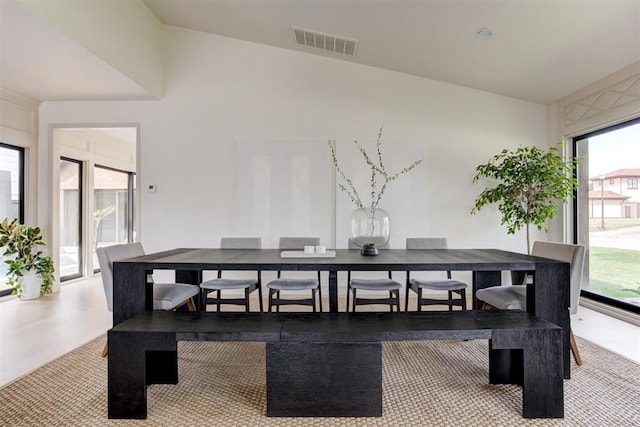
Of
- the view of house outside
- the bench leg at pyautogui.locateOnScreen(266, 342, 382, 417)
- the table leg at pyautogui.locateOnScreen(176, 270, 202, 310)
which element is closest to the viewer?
the bench leg at pyautogui.locateOnScreen(266, 342, 382, 417)

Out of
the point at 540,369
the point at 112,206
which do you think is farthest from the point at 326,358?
→ the point at 112,206

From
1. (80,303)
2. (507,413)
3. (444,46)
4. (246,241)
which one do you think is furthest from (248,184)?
(507,413)

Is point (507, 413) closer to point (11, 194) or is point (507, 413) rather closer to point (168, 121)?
point (168, 121)

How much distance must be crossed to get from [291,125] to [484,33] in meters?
2.39

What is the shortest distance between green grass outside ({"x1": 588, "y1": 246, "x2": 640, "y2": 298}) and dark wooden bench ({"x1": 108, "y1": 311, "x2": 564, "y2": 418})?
2640 mm

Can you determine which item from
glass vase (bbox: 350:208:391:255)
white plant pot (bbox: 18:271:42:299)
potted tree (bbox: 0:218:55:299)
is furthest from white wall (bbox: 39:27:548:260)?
glass vase (bbox: 350:208:391:255)

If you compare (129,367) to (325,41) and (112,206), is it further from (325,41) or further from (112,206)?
(112,206)

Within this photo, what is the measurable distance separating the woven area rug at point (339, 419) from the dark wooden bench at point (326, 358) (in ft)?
0.25

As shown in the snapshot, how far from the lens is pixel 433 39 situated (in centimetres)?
357

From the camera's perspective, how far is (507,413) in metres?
1.77

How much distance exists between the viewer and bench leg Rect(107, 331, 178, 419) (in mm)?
1730

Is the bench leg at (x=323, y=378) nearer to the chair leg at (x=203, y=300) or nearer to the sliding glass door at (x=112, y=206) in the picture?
the chair leg at (x=203, y=300)

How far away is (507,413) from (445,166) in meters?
3.23

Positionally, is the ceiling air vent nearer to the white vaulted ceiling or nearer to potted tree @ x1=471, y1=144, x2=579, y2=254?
the white vaulted ceiling
